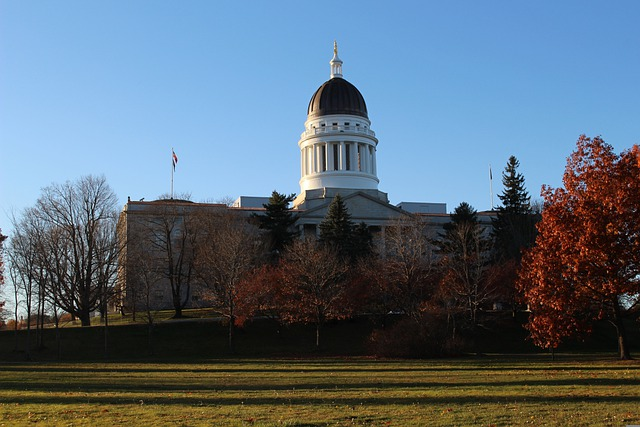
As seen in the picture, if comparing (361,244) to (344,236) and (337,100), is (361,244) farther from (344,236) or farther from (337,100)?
(337,100)

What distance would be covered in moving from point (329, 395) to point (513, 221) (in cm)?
4717

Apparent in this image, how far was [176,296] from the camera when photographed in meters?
59.3

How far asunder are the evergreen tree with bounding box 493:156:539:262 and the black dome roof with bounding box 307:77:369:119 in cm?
2746

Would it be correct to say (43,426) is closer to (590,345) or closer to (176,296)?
(590,345)

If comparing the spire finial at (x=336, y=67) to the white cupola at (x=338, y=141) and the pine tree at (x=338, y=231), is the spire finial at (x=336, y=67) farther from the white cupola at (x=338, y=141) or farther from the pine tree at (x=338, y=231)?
the pine tree at (x=338, y=231)

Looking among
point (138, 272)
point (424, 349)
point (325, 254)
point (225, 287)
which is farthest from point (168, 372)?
point (138, 272)

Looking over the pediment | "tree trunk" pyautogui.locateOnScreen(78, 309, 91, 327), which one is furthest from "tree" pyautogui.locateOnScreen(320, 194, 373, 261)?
"tree trunk" pyautogui.locateOnScreen(78, 309, 91, 327)

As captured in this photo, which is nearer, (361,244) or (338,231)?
(361,244)

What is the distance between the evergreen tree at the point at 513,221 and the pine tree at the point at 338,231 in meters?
11.6

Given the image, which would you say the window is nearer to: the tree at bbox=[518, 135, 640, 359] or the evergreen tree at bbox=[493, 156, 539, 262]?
the evergreen tree at bbox=[493, 156, 539, 262]

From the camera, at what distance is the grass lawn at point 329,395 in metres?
14.2

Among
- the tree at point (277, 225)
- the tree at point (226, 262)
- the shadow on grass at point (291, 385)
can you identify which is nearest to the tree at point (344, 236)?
the tree at point (277, 225)

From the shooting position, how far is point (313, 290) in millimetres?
47188

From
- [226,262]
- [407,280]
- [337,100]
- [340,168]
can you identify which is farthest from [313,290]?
[337,100]
